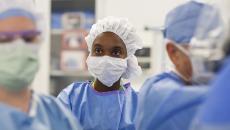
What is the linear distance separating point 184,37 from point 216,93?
0.44 m

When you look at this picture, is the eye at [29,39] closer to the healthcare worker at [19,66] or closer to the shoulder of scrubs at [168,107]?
the healthcare worker at [19,66]

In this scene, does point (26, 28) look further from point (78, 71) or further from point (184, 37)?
point (78, 71)

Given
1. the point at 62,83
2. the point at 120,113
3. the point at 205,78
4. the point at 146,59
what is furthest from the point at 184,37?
the point at 62,83

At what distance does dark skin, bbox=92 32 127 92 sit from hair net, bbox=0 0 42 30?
589mm

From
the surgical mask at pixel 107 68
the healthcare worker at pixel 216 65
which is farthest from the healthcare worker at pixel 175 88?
the surgical mask at pixel 107 68

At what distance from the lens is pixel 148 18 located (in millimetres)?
3004

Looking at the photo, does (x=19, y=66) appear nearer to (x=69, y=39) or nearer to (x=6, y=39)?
(x=6, y=39)

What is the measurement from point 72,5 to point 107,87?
1.82 m

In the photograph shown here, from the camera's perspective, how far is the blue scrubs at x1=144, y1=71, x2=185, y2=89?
1244 mm

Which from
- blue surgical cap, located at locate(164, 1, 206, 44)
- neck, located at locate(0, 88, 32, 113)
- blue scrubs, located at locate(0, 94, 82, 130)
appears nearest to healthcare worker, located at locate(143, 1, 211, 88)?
blue surgical cap, located at locate(164, 1, 206, 44)

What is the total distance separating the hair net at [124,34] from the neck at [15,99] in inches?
26.8

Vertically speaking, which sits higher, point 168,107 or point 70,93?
point 168,107

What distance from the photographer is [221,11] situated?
0.93 m

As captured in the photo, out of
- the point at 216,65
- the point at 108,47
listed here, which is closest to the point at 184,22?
the point at 216,65
